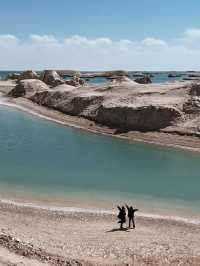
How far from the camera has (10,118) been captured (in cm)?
7188

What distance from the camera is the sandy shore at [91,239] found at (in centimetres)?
1838

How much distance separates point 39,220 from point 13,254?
8.66m

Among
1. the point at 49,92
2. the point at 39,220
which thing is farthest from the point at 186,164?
the point at 49,92

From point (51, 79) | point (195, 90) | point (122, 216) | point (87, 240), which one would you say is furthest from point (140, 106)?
point (51, 79)

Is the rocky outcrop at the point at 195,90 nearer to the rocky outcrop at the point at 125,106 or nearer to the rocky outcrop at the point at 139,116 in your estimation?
the rocky outcrop at the point at 125,106

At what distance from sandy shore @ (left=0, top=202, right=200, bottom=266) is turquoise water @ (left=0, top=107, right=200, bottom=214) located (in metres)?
4.65

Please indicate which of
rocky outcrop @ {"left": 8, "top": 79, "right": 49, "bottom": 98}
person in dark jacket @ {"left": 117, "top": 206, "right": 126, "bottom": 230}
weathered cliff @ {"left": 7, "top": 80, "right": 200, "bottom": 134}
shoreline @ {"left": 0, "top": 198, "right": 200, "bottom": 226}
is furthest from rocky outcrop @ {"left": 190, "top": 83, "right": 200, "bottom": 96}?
rocky outcrop @ {"left": 8, "top": 79, "right": 49, "bottom": 98}

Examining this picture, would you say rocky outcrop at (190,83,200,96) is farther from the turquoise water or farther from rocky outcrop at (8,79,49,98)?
rocky outcrop at (8,79,49,98)

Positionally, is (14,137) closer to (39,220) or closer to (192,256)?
(39,220)

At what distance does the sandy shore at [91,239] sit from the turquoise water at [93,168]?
465 centimetres

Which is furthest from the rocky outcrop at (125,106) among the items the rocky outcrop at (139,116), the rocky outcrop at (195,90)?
the rocky outcrop at (195,90)

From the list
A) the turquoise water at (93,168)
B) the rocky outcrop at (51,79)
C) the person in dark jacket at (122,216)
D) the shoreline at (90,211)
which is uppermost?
the rocky outcrop at (51,79)

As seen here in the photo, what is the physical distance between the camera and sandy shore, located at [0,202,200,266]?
60.3 feet

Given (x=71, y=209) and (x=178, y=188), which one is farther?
(x=178, y=188)
